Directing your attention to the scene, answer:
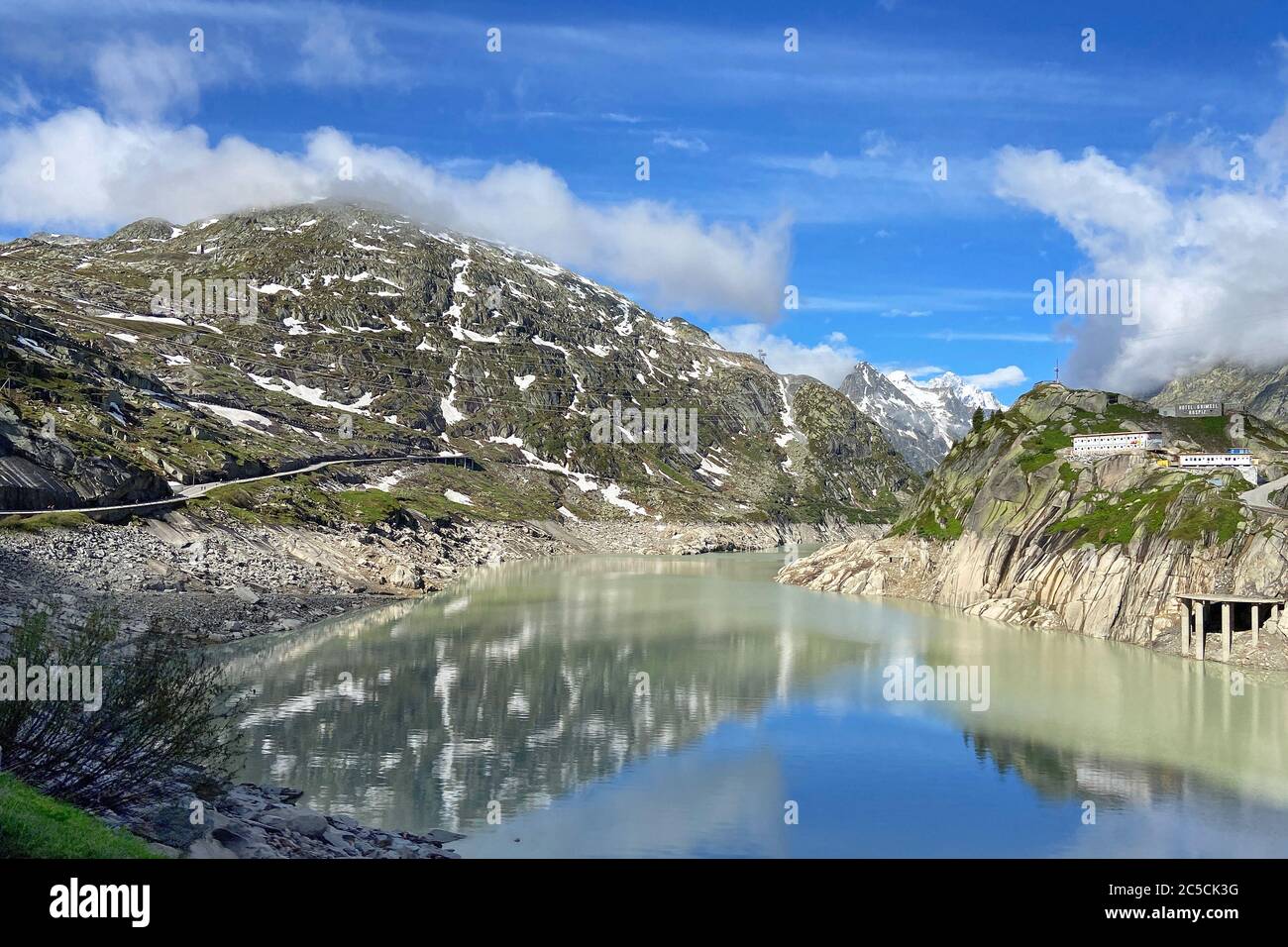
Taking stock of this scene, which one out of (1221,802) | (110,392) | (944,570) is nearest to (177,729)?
(1221,802)

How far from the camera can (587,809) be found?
3594 cm

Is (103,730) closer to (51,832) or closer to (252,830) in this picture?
(252,830)

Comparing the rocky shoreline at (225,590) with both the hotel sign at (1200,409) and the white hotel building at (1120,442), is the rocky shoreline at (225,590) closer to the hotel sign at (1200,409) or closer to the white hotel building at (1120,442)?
the white hotel building at (1120,442)

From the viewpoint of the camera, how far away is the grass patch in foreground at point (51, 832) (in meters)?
18.7

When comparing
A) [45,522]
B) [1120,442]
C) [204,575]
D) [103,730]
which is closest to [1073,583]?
[1120,442]

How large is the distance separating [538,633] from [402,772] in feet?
139

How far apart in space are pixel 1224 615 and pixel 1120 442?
119ft

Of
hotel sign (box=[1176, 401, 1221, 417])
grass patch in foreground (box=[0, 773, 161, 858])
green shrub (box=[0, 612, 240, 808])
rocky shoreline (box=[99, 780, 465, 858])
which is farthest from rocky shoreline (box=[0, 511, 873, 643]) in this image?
hotel sign (box=[1176, 401, 1221, 417])

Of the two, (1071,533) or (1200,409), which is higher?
(1200,409)

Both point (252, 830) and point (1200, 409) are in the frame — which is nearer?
point (252, 830)

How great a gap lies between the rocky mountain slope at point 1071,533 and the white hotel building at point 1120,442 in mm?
3129

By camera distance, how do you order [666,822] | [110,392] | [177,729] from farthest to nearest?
[110,392] < [666,822] < [177,729]

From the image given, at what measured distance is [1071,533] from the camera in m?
90.3
